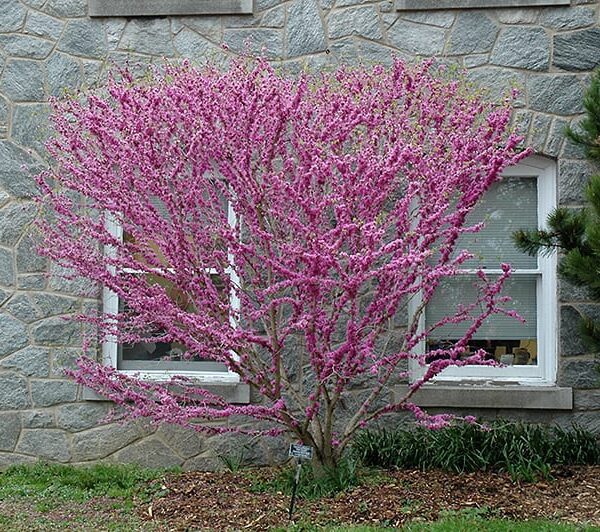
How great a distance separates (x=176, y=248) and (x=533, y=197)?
302 cm

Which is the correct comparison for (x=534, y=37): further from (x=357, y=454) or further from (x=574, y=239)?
(x=357, y=454)

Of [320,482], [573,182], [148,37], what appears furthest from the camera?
[148,37]

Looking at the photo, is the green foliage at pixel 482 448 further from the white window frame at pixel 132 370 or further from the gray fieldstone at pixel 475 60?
the gray fieldstone at pixel 475 60

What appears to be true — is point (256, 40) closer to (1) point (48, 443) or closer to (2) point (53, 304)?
(2) point (53, 304)

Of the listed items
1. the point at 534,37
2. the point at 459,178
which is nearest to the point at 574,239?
the point at 459,178

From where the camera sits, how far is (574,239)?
221 inches

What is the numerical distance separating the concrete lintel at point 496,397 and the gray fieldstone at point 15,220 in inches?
124

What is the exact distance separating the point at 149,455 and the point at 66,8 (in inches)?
140

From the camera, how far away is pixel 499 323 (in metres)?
6.67

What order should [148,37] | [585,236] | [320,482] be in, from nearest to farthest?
[320,482] → [585,236] → [148,37]

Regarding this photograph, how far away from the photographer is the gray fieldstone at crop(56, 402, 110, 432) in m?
6.73

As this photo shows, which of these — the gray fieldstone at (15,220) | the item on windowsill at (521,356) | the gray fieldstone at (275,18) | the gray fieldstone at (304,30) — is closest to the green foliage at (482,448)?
the item on windowsill at (521,356)

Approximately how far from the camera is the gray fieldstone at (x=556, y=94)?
654cm

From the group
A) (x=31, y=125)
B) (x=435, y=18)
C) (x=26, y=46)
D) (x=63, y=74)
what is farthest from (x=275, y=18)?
(x=31, y=125)
